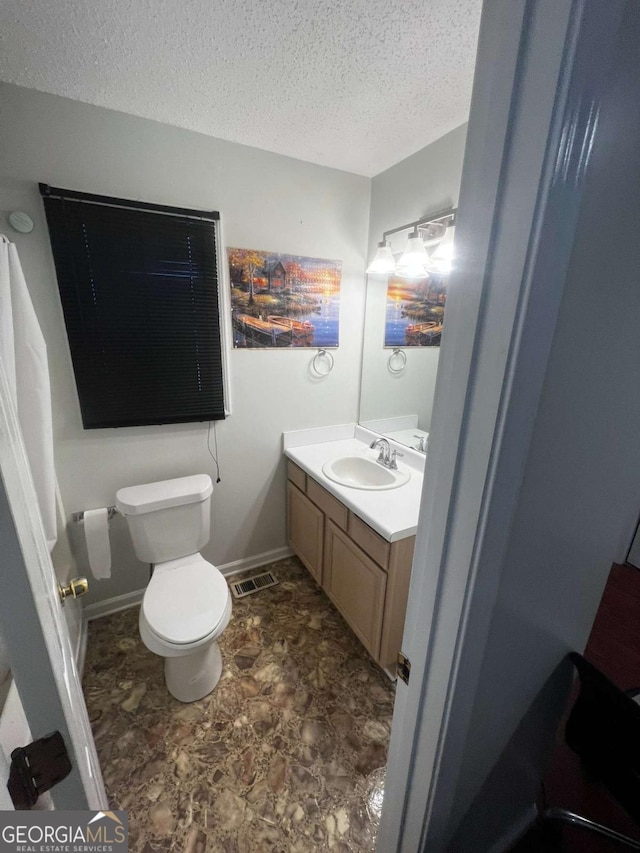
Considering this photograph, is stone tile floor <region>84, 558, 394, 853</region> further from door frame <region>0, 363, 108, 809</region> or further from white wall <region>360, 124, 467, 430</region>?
white wall <region>360, 124, 467, 430</region>

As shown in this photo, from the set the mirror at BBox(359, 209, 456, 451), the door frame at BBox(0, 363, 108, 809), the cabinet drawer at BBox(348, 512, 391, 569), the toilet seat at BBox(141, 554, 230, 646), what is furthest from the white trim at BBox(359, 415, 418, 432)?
the door frame at BBox(0, 363, 108, 809)

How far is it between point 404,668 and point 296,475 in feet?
4.80

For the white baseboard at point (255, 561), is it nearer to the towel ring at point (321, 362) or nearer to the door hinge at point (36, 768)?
the towel ring at point (321, 362)

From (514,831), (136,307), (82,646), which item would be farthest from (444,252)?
(82,646)

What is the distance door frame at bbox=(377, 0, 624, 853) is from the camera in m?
0.39

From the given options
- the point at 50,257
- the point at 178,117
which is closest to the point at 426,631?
the point at 50,257

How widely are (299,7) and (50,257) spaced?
1.28 metres

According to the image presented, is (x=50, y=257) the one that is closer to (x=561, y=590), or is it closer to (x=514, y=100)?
(x=514, y=100)

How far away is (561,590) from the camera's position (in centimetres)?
74

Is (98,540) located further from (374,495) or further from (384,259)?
(384,259)

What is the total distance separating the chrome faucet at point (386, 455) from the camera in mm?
1929

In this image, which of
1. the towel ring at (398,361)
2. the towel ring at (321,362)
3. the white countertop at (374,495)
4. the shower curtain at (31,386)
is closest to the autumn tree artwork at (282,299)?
the towel ring at (321,362)

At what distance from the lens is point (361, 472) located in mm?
2049

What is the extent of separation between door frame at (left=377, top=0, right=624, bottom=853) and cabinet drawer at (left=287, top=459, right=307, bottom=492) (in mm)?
1383
